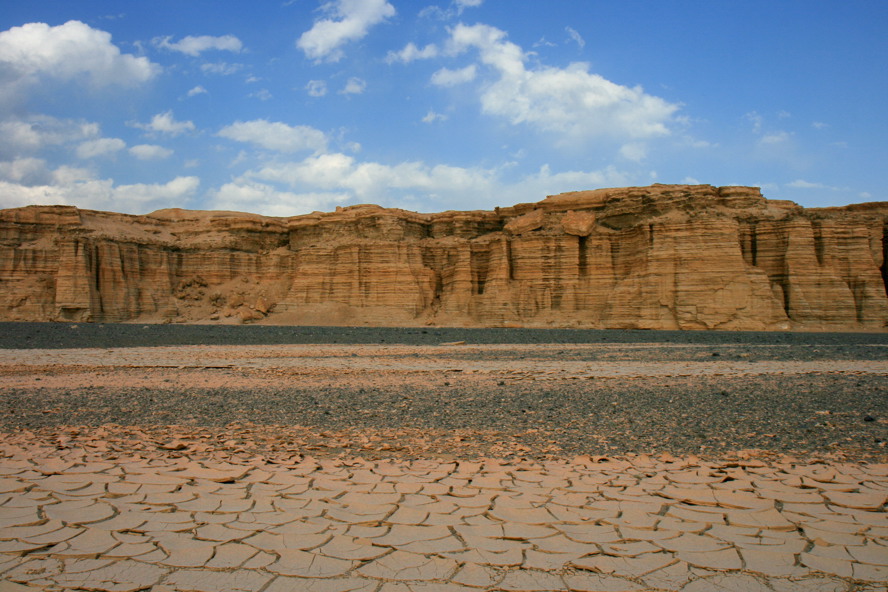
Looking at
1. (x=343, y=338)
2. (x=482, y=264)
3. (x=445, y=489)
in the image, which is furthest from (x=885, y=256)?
(x=445, y=489)

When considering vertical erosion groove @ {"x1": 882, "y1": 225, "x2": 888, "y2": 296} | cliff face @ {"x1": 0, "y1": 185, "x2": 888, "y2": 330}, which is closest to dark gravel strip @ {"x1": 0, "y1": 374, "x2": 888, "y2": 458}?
cliff face @ {"x1": 0, "y1": 185, "x2": 888, "y2": 330}

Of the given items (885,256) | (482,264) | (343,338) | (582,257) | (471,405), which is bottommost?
(343,338)

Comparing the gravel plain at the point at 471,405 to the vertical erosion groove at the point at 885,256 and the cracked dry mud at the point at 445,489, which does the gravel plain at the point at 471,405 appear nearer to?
the cracked dry mud at the point at 445,489

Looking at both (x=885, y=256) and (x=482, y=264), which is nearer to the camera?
(x=885, y=256)

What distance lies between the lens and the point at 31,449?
5223 mm

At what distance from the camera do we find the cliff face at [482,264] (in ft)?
121

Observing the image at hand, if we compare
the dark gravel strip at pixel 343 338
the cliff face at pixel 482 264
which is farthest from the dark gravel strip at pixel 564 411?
the cliff face at pixel 482 264

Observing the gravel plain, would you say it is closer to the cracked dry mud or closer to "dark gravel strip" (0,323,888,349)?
the cracked dry mud

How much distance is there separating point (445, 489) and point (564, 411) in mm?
3358

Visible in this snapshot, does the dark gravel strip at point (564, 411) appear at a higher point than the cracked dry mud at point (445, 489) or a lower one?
lower

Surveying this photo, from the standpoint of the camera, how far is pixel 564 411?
7.17 m

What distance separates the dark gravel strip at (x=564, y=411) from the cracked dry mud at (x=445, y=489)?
0.17ft

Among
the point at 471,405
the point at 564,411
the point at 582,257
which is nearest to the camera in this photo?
the point at 564,411

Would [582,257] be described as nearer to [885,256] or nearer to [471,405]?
[885,256]
